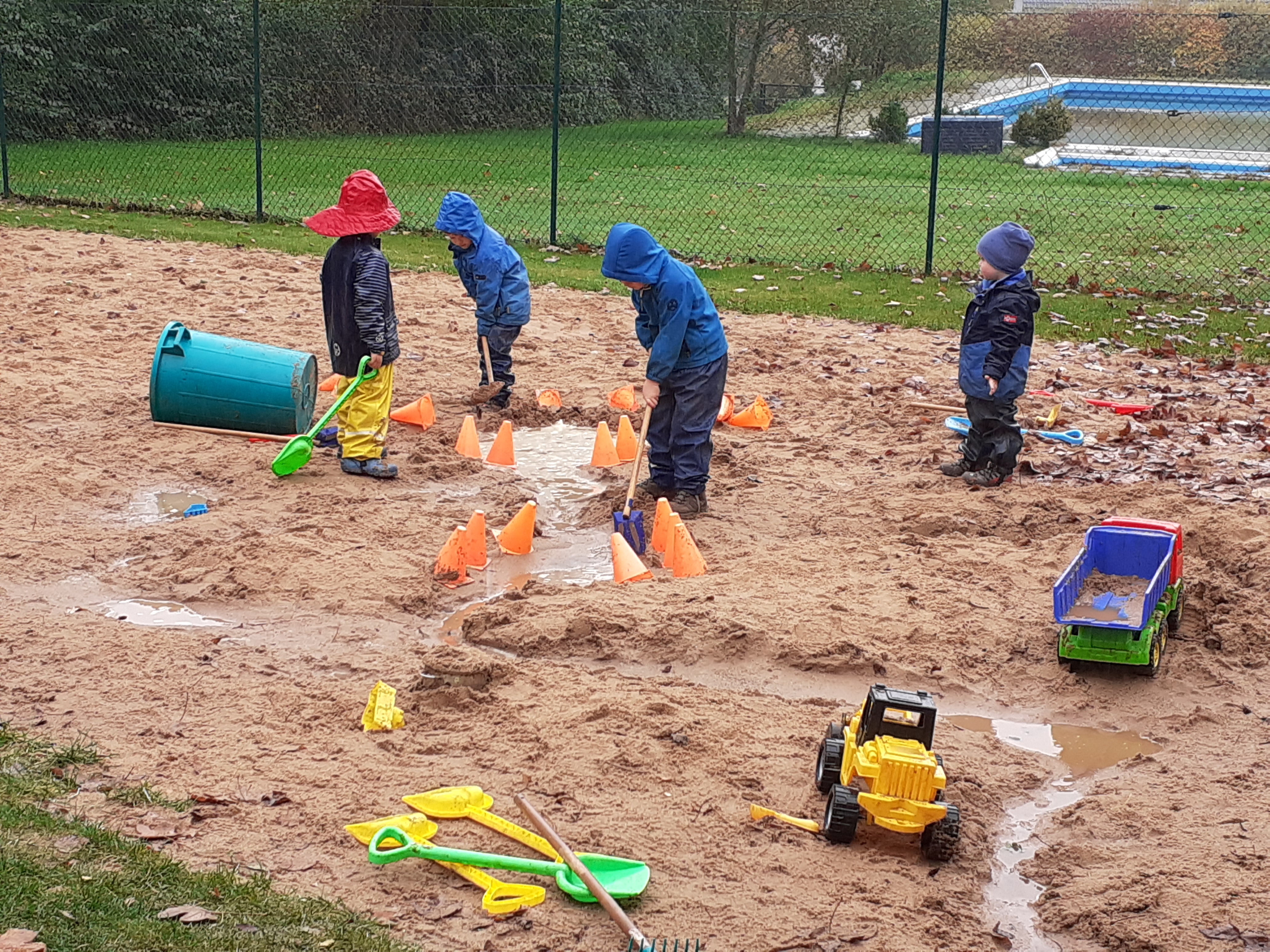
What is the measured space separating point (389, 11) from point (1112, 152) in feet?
34.1

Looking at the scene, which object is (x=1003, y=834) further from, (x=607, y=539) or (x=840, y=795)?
(x=607, y=539)

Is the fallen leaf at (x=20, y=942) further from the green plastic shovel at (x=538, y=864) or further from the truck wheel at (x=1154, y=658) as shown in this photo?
the truck wheel at (x=1154, y=658)

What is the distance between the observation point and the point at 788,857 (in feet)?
12.9

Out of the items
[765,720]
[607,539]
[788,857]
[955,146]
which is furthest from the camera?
[955,146]

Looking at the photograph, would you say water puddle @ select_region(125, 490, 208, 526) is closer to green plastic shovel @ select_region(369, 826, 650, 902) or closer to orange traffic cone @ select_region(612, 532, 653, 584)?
orange traffic cone @ select_region(612, 532, 653, 584)

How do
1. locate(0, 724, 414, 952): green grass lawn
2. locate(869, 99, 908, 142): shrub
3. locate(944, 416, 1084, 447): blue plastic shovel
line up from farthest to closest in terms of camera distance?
locate(869, 99, 908, 142): shrub
locate(944, 416, 1084, 447): blue plastic shovel
locate(0, 724, 414, 952): green grass lawn

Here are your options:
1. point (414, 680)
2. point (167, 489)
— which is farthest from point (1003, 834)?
point (167, 489)

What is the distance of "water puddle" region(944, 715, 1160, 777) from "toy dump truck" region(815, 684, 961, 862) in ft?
2.68

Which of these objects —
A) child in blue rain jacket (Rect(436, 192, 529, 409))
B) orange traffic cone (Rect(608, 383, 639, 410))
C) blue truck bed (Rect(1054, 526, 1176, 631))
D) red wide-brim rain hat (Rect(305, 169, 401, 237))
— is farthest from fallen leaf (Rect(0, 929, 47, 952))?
orange traffic cone (Rect(608, 383, 639, 410))

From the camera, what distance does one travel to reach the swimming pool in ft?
55.6

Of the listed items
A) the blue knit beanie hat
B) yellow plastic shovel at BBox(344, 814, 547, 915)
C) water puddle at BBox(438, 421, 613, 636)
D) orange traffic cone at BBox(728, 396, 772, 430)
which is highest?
the blue knit beanie hat

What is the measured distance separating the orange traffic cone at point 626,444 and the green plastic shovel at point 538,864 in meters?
4.19

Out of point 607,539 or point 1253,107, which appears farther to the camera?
point 1253,107

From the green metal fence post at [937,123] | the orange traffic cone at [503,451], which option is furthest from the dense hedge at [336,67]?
the orange traffic cone at [503,451]
